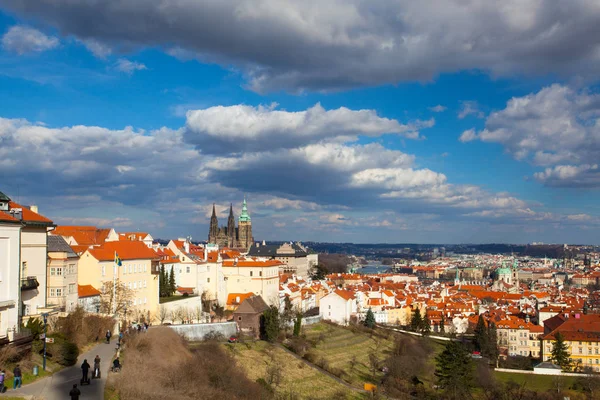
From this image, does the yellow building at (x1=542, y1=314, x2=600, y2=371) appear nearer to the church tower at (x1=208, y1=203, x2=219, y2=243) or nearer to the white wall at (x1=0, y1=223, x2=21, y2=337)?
the white wall at (x1=0, y1=223, x2=21, y2=337)

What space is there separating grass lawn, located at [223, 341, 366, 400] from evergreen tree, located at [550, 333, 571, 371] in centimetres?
2815

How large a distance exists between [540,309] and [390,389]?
46.0m

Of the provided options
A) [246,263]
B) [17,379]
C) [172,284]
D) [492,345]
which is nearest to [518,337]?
[492,345]

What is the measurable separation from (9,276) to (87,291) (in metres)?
14.9

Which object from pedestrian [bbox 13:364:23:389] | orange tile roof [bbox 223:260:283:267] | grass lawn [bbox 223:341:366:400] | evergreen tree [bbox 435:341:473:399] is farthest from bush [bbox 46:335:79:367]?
orange tile roof [bbox 223:260:283:267]

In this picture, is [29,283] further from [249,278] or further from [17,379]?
[249,278]

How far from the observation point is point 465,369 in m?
50.3

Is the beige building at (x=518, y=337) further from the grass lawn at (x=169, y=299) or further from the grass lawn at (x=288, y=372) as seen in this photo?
the grass lawn at (x=169, y=299)

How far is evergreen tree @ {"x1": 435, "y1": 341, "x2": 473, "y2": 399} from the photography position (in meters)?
48.2

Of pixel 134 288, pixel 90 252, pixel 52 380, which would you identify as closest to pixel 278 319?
pixel 134 288

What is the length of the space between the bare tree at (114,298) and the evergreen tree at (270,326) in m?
14.1

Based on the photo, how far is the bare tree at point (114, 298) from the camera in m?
38.0

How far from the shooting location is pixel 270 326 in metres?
50.7

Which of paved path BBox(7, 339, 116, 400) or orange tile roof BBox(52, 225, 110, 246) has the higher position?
orange tile roof BBox(52, 225, 110, 246)
